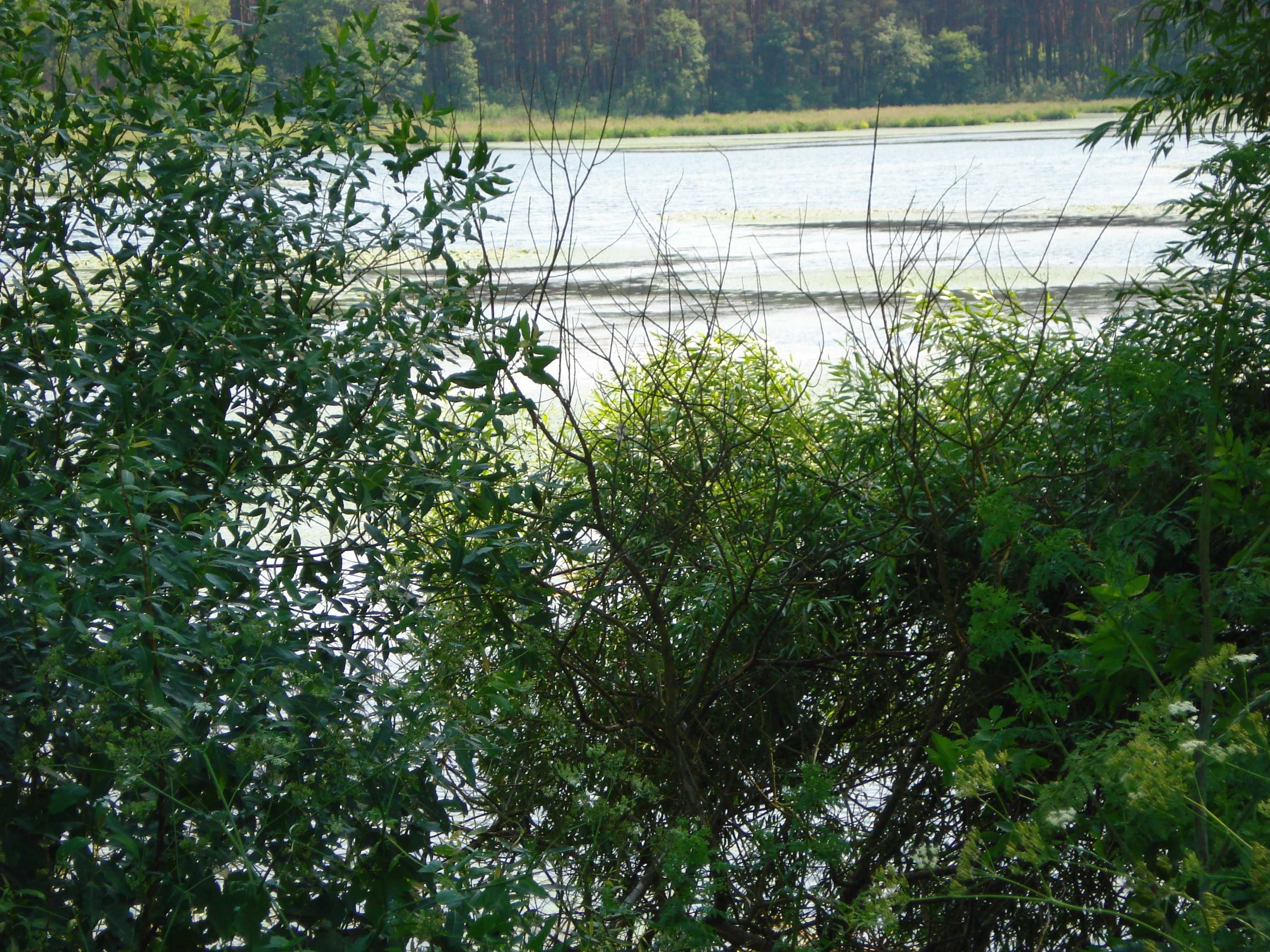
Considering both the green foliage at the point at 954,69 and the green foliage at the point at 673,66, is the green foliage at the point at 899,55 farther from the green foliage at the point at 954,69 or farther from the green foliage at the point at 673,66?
the green foliage at the point at 673,66

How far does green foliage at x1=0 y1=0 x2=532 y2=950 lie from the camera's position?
75.2 inches

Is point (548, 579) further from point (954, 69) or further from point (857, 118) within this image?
point (857, 118)

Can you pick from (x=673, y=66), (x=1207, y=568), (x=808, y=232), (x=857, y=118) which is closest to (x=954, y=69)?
(x=857, y=118)

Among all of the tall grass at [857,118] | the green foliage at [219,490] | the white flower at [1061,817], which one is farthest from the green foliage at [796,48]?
the white flower at [1061,817]

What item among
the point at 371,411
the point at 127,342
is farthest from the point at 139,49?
the point at 371,411

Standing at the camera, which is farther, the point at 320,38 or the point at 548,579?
the point at 548,579

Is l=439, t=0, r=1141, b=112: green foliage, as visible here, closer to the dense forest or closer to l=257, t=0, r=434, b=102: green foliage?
the dense forest

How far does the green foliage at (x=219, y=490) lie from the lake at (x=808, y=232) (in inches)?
22.1

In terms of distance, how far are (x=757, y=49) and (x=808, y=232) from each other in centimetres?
1543

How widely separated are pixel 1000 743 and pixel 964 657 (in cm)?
87

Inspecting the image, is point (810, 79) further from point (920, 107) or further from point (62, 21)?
point (62, 21)

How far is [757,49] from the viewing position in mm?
29484

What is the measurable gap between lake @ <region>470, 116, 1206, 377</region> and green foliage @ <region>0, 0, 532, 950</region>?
22.1 inches

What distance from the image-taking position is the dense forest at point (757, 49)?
473 centimetres
